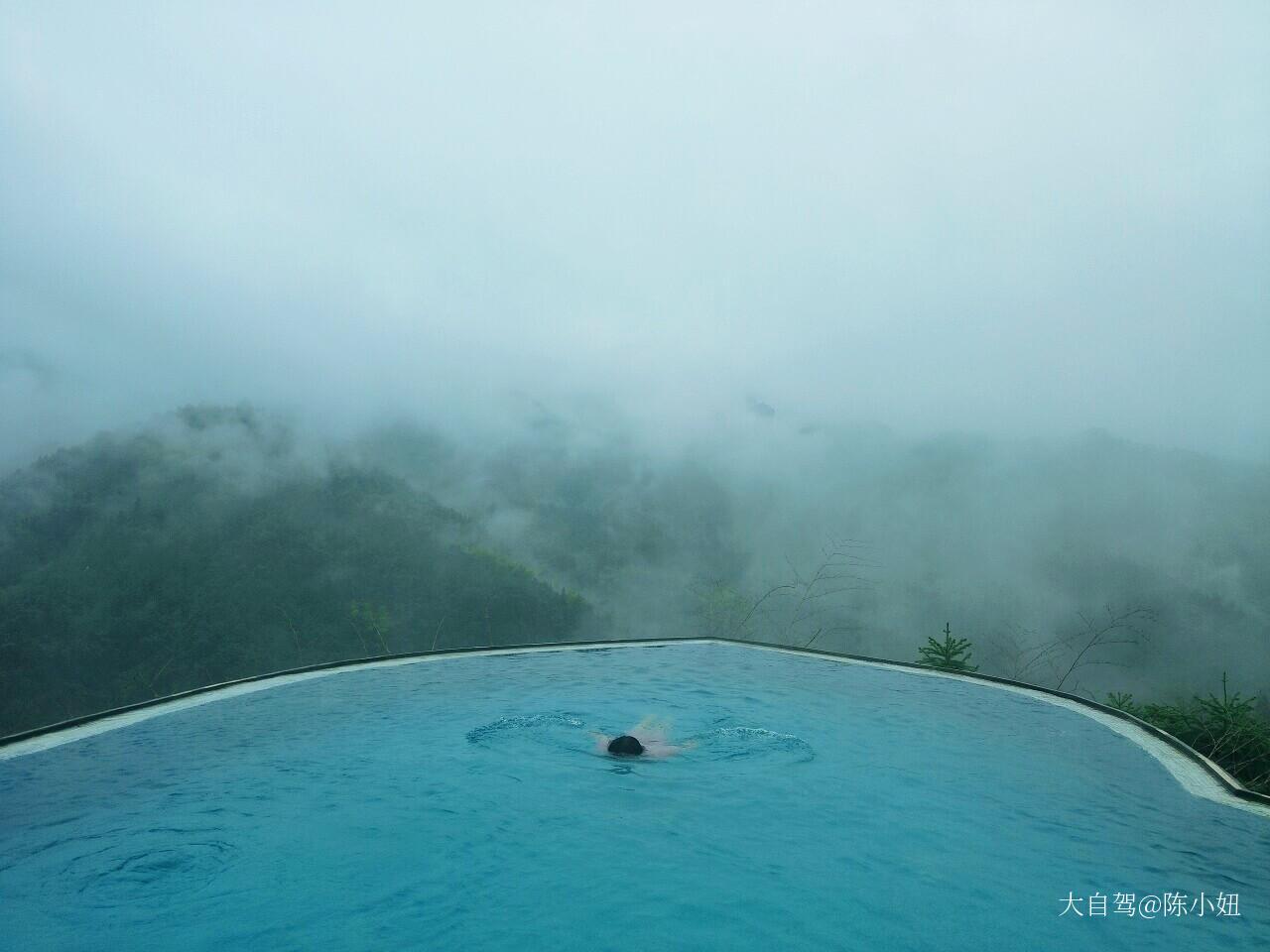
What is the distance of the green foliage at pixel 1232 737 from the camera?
6.88 metres

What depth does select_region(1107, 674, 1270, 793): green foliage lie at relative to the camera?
688 centimetres

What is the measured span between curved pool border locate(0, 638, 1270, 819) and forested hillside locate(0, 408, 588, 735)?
11.5ft

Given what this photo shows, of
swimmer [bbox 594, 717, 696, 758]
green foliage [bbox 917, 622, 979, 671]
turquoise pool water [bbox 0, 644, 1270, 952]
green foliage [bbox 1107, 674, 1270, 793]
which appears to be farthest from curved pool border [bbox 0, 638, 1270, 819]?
swimmer [bbox 594, 717, 696, 758]

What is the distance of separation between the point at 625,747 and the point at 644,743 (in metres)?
0.39

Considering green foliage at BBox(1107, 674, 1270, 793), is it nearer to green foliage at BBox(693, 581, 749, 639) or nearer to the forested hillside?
green foliage at BBox(693, 581, 749, 639)

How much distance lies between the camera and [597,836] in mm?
4289

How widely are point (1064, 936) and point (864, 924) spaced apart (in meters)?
0.79

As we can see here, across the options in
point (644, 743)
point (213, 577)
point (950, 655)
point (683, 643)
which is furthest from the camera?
point (213, 577)

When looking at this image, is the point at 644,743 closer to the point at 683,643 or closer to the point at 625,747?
the point at 625,747

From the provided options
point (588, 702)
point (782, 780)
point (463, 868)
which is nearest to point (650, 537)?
point (588, 702)

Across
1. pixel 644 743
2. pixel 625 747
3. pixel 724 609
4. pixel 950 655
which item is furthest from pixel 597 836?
pixel 724 609

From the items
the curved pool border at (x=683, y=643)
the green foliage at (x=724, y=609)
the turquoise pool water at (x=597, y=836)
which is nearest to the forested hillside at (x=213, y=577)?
the green foliage at (x=724, y=609)

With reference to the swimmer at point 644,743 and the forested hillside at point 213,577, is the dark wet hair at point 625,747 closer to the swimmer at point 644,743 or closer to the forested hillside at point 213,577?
the swimmer at point 644,743

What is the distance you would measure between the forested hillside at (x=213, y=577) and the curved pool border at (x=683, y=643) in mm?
3499
